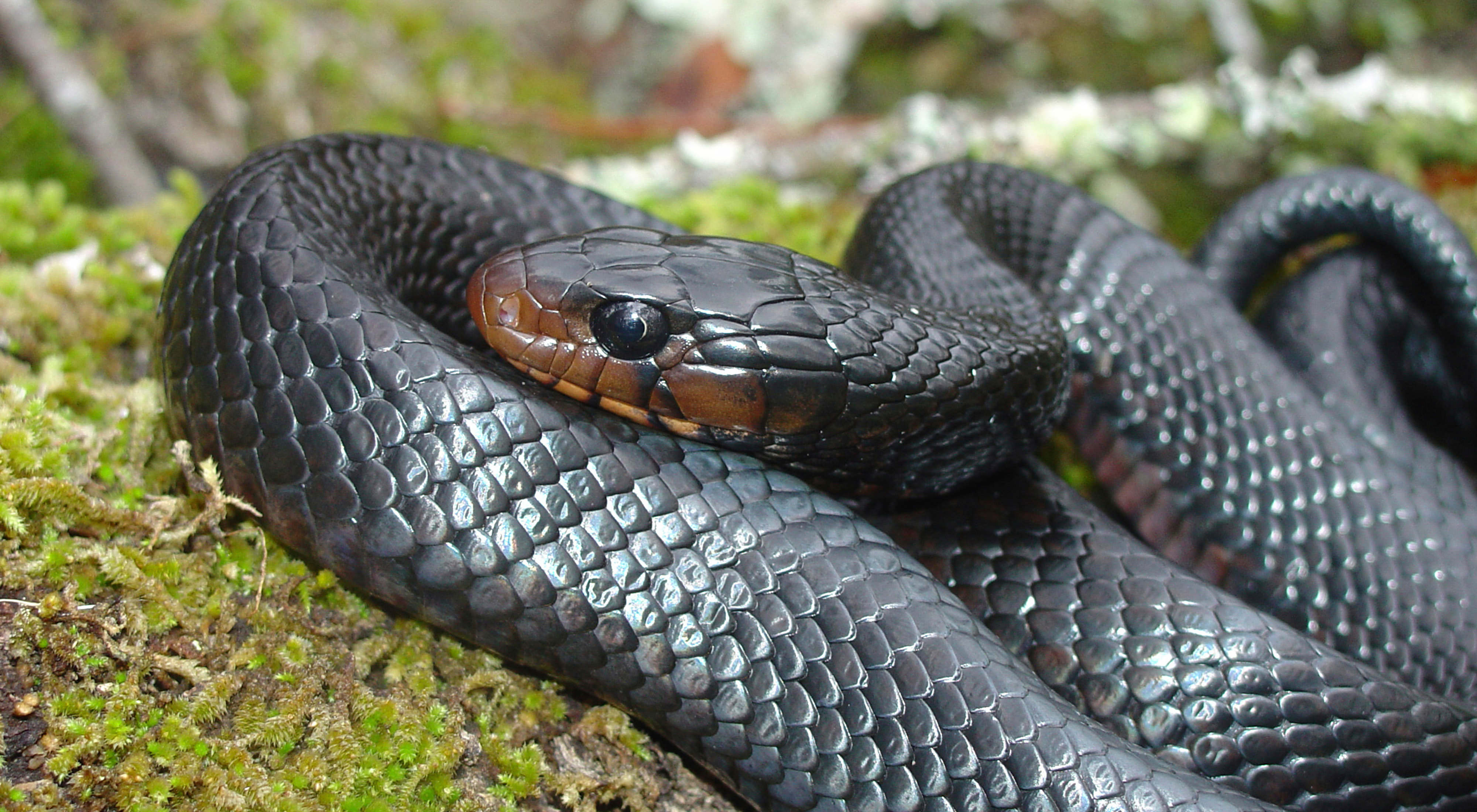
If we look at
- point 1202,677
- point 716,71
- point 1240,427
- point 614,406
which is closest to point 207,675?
point 614,406

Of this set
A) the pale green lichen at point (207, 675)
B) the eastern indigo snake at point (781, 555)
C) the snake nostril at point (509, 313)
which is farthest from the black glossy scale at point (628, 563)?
the pale green lichen at point (207, 675)

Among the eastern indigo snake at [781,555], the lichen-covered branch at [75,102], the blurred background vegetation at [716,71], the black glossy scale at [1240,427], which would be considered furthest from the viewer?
the blurred background vegetation at [716,71]

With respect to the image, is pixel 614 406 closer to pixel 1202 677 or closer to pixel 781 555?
pixel 781 555

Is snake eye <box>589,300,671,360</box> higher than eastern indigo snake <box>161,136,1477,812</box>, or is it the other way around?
snake eye <box>589,300,671,360</box>

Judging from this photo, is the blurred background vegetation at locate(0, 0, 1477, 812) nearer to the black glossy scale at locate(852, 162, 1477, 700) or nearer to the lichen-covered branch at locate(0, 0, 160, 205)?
the lichen-covered branch at locate(0, 0, 160, 205)

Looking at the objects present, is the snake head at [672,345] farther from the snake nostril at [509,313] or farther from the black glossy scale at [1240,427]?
the black glossy scale at [1240,427]

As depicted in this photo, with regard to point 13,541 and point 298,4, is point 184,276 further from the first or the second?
point 298,4

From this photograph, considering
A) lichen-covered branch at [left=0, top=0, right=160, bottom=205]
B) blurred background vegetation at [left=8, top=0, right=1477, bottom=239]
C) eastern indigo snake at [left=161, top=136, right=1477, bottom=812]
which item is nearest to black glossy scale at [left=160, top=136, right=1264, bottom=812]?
eastern indigo snake at [left=161, top=136, right=1477, bottom=812]
